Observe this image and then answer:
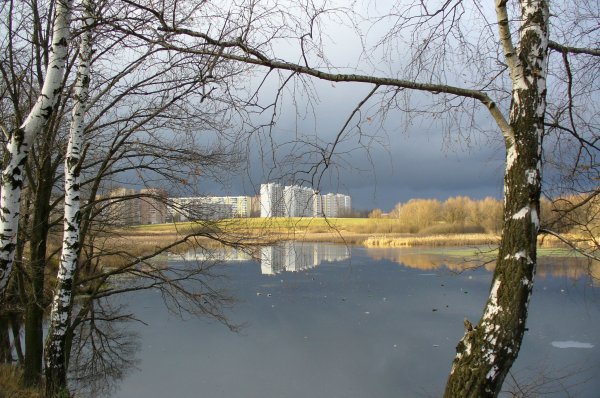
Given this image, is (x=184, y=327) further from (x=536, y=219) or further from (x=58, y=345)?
(x=536, y=219)

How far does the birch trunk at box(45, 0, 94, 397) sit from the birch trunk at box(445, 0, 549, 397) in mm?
3526

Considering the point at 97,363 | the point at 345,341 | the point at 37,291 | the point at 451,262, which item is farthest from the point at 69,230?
the point at 451,262

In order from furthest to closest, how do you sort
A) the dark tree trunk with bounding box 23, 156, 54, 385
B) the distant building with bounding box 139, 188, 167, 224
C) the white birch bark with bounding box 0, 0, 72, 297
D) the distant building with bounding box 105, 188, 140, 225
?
the distant building with bounding box 105, 188, 140, 225, the distant building with bounding box 139, 188, 167, 224, the dark tree trunk with bounding box 23, 156, 54, 385, the white birch bark with bounding box 0, 0, 72, 297

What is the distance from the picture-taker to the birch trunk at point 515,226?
2.48m

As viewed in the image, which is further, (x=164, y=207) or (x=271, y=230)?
(x=164, y=207)

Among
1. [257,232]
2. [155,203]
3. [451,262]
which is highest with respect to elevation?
[155,203]

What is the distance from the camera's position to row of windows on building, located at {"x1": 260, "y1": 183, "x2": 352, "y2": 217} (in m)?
2.72

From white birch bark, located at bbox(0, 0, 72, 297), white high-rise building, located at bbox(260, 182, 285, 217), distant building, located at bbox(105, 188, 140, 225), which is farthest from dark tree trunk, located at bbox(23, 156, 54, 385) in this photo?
white high-rise building, located at bbox(260, 182, 285, 217)

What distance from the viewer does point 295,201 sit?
272 centimetres

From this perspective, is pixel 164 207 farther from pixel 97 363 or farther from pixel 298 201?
pixel 298 201

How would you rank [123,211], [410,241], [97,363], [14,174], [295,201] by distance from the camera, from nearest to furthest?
[295,201] < [14,174] < [97,363] < [123,211] < [410,241]

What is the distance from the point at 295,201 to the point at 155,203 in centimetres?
548

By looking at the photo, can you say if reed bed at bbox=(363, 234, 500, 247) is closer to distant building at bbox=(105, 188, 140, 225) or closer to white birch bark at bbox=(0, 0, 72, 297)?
distant building at bbox=(105, 188, 140, 225)

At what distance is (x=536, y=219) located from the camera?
255cm
